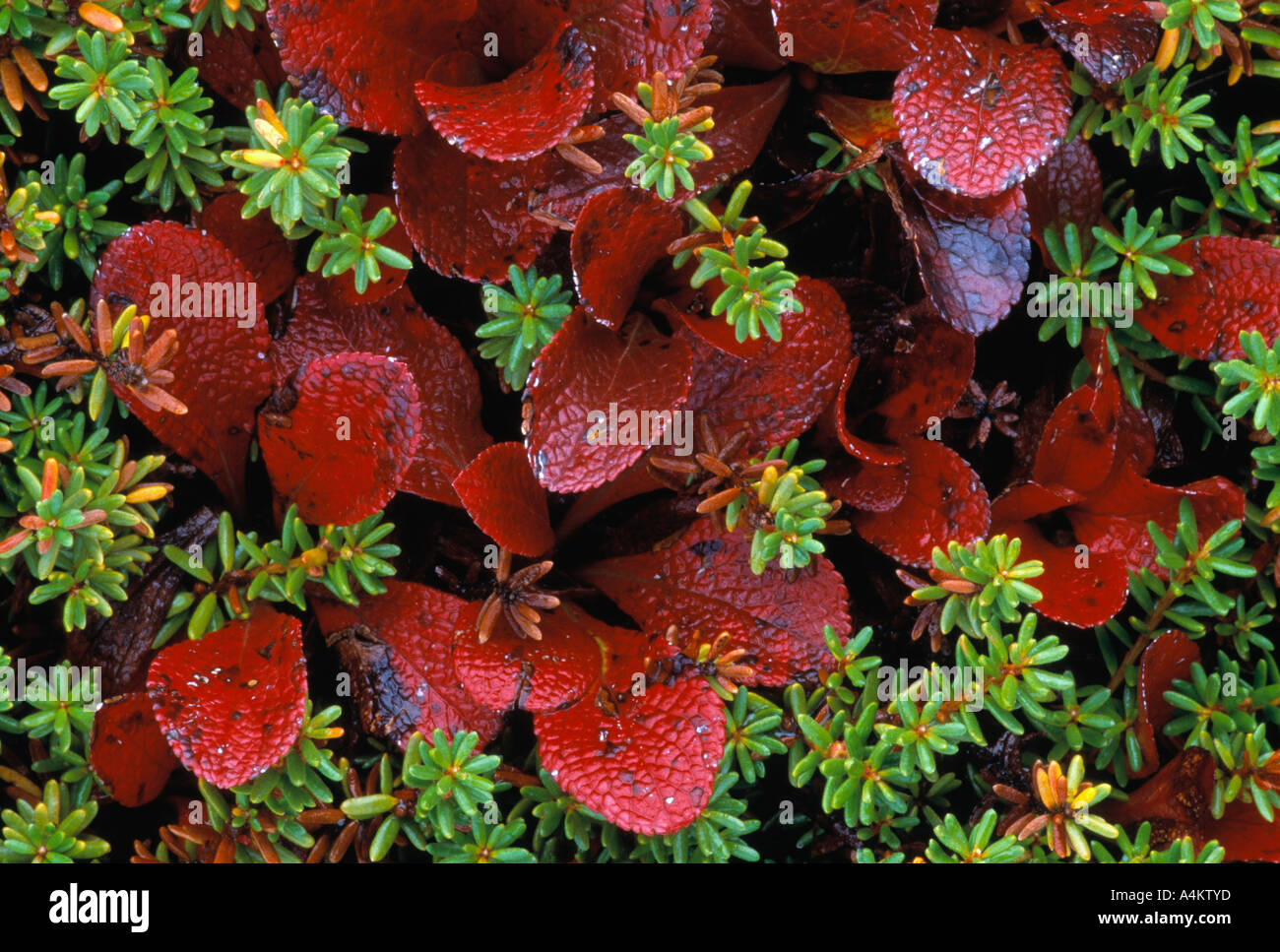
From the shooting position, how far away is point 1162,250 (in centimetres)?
135

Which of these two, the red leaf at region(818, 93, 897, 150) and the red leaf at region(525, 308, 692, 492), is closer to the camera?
the red leaf at region(525, 308, 692, 492)

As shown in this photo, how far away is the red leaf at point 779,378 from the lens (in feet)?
4.22

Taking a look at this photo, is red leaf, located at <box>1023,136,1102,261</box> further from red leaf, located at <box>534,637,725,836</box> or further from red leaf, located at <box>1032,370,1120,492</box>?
red leaf, located at <box>534,637,725,836</box>

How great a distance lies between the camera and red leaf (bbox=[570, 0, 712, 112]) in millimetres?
1229

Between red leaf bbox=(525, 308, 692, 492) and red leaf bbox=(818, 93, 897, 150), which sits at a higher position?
red leaf bbox=(818, 93, 897, 150)

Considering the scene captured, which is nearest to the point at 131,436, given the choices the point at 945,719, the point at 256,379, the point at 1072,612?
the point at 256,379

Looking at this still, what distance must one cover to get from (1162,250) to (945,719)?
63 cm

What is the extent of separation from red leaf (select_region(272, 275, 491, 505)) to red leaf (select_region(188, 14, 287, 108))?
24 centimetres

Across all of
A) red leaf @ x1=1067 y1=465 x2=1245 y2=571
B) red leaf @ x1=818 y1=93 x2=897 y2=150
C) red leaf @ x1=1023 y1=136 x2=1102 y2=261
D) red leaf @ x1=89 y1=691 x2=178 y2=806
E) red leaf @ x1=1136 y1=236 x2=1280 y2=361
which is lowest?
red leaf @ x1=89 y1=691 x2=178 y2=806

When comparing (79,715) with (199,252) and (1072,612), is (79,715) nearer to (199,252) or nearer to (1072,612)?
(199,252)

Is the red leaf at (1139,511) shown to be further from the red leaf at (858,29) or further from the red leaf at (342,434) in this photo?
the red leaf at (342,434)

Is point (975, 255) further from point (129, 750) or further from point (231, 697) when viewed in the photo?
point (129, 750)

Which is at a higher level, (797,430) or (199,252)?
(199,252)

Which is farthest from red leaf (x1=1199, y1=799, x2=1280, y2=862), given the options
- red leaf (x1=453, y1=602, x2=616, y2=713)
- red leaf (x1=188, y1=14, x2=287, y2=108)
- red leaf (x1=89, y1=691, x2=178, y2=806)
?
red leaf (x1=188, y1=14, x2=287, y2=108)
